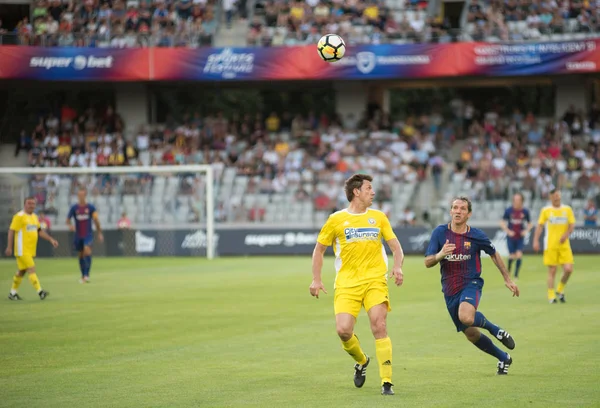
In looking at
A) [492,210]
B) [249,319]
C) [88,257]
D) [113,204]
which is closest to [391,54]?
[492,210]

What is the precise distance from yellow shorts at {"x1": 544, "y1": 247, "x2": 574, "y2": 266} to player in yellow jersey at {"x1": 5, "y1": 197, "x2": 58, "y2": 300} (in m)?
9.75

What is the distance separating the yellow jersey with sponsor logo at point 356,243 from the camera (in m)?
9.56

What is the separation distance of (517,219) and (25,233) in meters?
11.8

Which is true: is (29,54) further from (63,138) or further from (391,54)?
(391,54)

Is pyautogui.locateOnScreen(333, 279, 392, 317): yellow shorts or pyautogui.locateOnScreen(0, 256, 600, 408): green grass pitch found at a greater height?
pyautogui.locateOnScreen(333, 279, 392, 317): yellow shorts

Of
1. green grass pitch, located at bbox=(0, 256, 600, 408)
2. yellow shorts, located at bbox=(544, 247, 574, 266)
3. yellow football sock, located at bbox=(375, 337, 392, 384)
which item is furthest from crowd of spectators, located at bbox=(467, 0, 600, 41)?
yellow football sock, located at bbox=(375, 337, 392, 384)

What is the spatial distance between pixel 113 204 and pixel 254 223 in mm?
5006

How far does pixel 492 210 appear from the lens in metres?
34.0

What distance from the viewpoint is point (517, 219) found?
24.2 meters

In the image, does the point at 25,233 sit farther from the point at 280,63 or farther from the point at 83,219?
the point at 280,63

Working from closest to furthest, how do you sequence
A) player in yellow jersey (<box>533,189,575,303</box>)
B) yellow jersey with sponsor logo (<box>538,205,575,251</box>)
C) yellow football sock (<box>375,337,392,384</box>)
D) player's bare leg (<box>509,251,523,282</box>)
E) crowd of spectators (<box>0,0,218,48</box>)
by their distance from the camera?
yellow football sock (<box>375,337,392,384</box>)
player in yellow jersey (<box>533,189,575,303</box>)
yellow jersey with sponsor logo (<box>538,205,575,251</box>)
player's bare leg (<box>509,251,523,282</box>)
crowd of spectators (<box>0,0,218,48</box>)

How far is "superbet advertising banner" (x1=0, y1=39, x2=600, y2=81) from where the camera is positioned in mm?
37969

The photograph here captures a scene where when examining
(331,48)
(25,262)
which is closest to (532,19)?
(331,48)

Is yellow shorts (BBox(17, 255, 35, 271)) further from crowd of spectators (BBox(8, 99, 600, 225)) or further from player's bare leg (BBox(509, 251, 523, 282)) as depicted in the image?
crowd of spectators (BBox(8, 99, 600, 225))
